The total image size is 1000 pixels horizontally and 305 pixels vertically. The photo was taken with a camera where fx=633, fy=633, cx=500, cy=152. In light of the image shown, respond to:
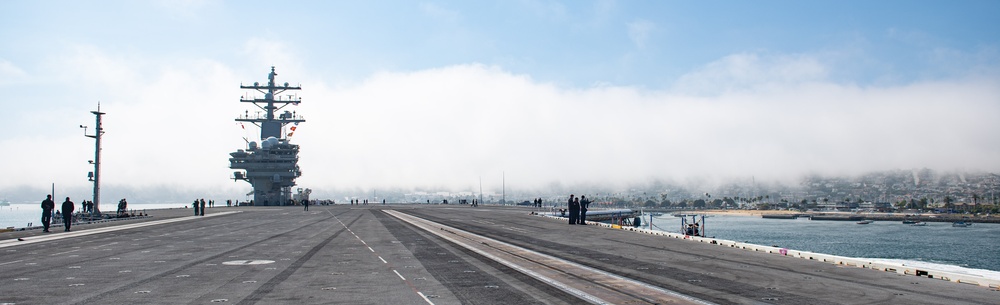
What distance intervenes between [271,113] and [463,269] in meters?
110

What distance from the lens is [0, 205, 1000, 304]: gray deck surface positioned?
41.4 feet

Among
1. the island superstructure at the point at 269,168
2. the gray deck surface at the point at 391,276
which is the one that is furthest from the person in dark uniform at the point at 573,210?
the island superstructure at the point at 269,168

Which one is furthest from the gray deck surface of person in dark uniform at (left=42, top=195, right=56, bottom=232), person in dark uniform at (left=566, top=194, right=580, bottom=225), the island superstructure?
the island superstructure

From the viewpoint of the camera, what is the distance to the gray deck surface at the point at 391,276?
→ 1262cm

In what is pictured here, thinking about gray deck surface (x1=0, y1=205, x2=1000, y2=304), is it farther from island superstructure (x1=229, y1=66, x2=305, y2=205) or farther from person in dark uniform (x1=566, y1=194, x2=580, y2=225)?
island superstructure (x1=229, y1=66, x2=305, y2=205)

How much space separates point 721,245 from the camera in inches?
1016

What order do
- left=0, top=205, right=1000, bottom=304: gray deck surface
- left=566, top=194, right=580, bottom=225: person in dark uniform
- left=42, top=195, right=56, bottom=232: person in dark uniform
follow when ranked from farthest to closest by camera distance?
left=566, top=194, right=580, bottom=225: person in dark uniform
left=42, top=195, right=56, bottom=232: person in dark uniform
left=0, top=205, right=1000, bottom=304: gray deck surface

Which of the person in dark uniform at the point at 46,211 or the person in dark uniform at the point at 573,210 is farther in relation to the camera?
the person in dark uniform at the point at 573,210

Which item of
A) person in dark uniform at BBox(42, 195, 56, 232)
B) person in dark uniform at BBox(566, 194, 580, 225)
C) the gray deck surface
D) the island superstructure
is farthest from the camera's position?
the island superstructure

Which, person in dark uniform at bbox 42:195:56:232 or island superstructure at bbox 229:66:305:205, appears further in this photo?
island superstructure at bbox 229:66:305:205

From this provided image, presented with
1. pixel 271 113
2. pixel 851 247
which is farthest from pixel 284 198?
pixel 851 247

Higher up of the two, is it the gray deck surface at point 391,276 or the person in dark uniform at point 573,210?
the person in dark uniform at point 573,210

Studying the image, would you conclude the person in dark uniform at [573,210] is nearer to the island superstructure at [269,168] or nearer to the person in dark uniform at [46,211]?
the person in dark uniform at [46,211]

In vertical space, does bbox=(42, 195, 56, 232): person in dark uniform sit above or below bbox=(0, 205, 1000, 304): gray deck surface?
above
